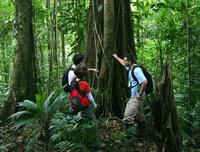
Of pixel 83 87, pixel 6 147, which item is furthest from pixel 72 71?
pixel 6 147

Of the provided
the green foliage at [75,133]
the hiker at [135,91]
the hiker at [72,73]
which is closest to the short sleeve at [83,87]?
the hiker at [72,73]

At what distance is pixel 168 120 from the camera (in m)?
6.39

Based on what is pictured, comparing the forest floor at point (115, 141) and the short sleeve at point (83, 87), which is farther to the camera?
the forest floor at point (115, 141)

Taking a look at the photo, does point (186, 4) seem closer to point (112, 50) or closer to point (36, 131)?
point (112, 50)

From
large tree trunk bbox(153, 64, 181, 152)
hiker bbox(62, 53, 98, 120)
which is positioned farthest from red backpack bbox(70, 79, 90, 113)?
large tree trunk bbox(153, 64, 181, 152)

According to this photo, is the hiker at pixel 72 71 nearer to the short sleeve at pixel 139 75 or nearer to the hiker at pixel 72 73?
the hiker at pixel 72 73

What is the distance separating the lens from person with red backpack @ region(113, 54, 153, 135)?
24.2ft

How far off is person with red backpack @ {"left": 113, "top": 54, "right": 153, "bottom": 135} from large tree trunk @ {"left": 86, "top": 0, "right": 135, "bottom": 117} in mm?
1030

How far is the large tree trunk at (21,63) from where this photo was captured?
9.48 meters

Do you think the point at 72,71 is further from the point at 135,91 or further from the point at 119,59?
the point at 119,59

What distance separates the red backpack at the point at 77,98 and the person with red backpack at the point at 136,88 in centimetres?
89

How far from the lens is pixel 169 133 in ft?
21.0

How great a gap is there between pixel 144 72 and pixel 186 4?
3284 mm

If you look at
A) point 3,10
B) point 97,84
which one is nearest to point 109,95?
point 97,84
